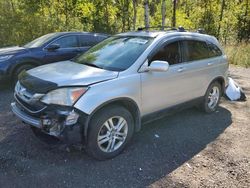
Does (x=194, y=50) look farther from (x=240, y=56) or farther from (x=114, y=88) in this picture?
(x=240, y=56)

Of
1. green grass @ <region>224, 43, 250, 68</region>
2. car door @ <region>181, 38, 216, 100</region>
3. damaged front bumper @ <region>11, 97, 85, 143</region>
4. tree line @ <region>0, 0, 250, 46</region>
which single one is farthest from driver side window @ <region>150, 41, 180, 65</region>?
tree line @ <region>0, 0, 250, 46</region>

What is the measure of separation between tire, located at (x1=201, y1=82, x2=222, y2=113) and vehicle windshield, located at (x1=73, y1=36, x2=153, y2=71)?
182cm

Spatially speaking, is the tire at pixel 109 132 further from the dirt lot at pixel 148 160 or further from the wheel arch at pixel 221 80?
the wheel arch at pixel 221 80

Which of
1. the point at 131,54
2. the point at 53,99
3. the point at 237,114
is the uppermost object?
the point at 131,54

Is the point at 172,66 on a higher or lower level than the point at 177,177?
higher

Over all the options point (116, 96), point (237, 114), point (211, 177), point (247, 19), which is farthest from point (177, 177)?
point (247, 19)

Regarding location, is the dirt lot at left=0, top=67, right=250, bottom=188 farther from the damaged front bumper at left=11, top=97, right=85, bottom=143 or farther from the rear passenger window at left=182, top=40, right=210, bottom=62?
the rear passenger window at left=182, top=40, right=210, bottom=62

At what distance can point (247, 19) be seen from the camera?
16.9 metres

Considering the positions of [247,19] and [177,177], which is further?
[247,19]

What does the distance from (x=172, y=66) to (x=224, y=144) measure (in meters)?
1.46

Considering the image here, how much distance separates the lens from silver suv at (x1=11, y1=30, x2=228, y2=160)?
347 centimetres

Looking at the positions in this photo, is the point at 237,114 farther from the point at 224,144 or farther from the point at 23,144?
the point at 23,144

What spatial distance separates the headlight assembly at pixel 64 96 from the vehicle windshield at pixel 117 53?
736 millimetres

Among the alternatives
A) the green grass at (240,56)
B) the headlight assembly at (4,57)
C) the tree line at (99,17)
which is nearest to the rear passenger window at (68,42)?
the headlight assembly at (4,57)
